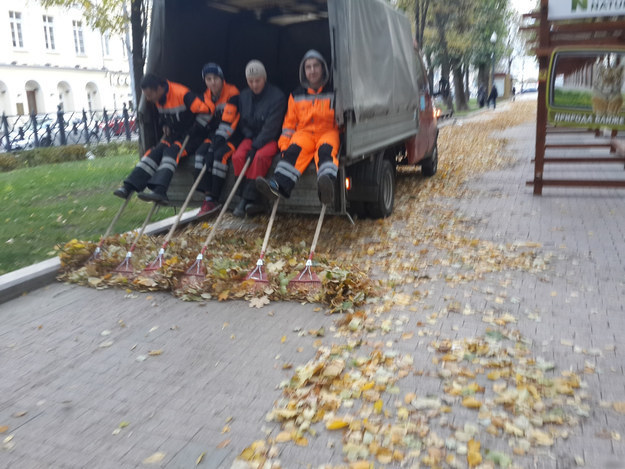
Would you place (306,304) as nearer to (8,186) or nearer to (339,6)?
(339,6)

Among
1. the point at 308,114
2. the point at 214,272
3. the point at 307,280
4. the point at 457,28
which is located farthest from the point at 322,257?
the point at 457,28

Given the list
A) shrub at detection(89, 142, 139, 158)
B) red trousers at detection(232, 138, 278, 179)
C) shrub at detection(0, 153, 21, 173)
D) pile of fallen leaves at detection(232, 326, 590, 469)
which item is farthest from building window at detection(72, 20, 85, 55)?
pile of fallen leaves at detection(232, 326, 590, 469)

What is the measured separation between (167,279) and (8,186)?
292 inches

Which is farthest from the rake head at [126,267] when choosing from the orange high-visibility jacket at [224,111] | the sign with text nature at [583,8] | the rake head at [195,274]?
the sign with text nature at [583,8]

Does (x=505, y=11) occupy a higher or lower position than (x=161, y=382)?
higher

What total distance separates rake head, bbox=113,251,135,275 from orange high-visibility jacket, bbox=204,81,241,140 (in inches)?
67.6

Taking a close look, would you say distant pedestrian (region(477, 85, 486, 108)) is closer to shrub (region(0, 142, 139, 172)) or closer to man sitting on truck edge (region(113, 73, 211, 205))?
shrub (region(0, 142, 139, 172))

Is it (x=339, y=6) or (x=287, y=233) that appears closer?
(x=339, y=6)

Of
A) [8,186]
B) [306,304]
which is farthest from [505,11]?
[306,304]

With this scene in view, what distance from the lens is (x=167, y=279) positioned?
5.39m

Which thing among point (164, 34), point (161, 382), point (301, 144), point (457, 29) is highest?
point (457, 29)

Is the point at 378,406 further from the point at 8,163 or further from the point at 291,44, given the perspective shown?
the point at 8,163

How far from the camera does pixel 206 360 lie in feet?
13.4

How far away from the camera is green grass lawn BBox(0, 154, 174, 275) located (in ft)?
22.6
